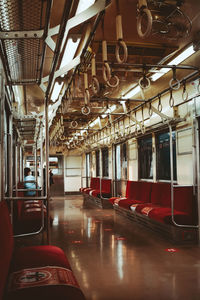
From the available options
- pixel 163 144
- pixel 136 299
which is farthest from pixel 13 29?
pixel 163 144

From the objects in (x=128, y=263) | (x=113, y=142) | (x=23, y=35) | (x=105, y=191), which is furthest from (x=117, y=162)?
(x=23, y=35)

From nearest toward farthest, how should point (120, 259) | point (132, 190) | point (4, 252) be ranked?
1. point (4, 252)
2. point (120, 259)
3. point (132, 190)

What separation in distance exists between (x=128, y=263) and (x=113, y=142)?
538 cm

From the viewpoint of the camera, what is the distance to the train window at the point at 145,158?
7.90 meters

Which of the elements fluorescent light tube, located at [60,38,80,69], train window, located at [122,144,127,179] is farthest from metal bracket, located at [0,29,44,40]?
train window, located at [122,144,127,179]

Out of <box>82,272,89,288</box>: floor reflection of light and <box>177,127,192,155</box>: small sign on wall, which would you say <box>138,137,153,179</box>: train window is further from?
<box>82,272,89,288</box>: floor reflection of light

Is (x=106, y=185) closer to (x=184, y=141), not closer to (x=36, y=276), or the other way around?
(x=184, y=141)

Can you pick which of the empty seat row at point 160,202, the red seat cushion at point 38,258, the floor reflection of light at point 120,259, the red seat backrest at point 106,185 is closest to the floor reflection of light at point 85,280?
the floor reflection of light at point 120,259

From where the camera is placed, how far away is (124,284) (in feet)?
10.9

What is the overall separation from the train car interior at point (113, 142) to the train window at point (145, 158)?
0.03 meters

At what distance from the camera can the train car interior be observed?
7.66 ft

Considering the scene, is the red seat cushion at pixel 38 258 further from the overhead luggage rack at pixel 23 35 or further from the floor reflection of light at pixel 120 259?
the overhead luggage rack at pixel 23 35

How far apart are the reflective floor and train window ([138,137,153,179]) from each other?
1.73 meters

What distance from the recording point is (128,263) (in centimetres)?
409
